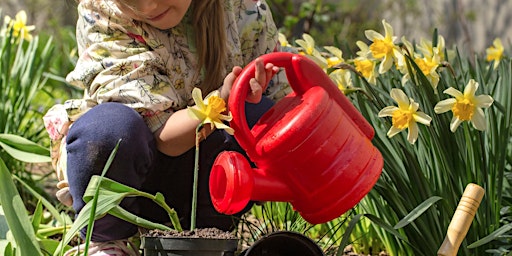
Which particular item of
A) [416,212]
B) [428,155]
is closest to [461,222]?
[416,212]

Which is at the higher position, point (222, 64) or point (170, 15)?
point (170, 15)

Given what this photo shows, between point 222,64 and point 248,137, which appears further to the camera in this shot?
point 222,64

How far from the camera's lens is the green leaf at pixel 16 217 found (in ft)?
4.69

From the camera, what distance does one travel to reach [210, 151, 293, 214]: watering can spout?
144cm

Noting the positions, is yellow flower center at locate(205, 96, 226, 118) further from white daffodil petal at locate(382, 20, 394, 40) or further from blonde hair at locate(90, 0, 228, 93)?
white daffodil petal at locate(382, 20, 394, 40)

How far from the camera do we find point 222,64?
1.88 m

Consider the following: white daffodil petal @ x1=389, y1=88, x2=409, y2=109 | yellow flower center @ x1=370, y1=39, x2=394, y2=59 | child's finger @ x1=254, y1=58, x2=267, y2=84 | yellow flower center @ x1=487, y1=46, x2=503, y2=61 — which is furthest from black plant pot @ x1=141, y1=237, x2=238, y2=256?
yellow flower center @ x1=487, y1=46, x2=503, y2=61

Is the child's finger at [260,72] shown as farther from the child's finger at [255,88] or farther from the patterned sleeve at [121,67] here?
the patterned sleeve at [121,67]

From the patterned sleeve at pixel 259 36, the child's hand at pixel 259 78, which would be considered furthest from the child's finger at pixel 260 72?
the patterned sleeve at pixel 259 36

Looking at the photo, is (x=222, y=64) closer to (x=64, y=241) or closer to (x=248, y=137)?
(x=248, y=137)

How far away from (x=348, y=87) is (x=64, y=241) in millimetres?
811

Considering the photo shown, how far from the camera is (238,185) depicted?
1.44 meters

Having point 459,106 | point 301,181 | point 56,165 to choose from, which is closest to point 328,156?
point 301,181

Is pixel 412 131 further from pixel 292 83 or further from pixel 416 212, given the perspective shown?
pixel 292 83
